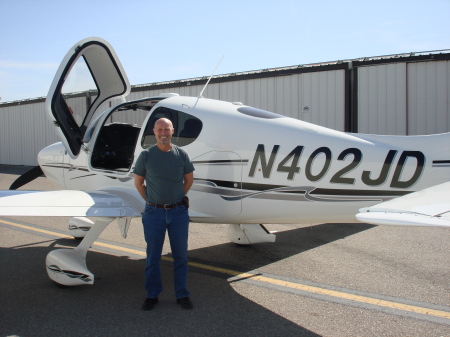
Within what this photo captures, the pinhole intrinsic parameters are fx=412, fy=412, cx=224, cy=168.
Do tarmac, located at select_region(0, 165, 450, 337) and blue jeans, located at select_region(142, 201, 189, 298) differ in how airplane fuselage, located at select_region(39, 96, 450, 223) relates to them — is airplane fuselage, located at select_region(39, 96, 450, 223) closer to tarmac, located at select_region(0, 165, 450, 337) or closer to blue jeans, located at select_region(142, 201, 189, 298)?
blue jeans, located at select_region(142, 201, 189, 298)

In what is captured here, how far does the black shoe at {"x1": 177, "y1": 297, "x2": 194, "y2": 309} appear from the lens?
3893mm

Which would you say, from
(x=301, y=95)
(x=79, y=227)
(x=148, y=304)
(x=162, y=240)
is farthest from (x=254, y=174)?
(x=301, y=95)

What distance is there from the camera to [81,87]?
602 cm

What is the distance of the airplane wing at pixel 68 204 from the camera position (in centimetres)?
429

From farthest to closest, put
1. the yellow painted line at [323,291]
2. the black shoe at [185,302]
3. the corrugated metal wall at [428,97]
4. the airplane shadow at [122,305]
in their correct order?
the corrugated metal wall at [428,97] → the black shoe at [185,302] → the yellow painted line at [323,291] → the airplane shadow at [122,305]

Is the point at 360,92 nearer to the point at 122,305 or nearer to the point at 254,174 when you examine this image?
the point at 254,174

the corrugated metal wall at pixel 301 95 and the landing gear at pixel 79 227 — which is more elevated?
the corrugated metal wall at pixel 301 95

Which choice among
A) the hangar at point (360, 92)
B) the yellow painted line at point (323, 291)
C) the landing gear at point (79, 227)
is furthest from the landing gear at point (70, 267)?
the hangar at point (360, 92)

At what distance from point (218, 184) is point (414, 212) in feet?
7.27

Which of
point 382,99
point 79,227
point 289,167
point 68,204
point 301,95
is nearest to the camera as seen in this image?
point 289,167

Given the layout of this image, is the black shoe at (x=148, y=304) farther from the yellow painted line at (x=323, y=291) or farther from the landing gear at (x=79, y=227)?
the landing gear at (x=79, y=227)

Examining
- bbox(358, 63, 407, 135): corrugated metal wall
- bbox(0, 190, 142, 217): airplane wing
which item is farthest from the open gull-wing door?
bbox(358, 63, 407, 135): corrugated metal wall

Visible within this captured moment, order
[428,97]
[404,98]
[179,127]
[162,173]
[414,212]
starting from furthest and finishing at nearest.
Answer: [404,98] < [428,97] < [179,127] < [162,173] < [414,212]

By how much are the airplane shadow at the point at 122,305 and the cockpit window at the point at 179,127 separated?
1609 mm
